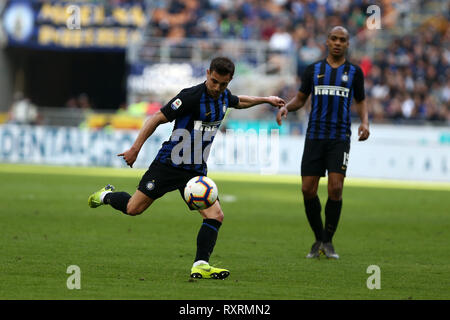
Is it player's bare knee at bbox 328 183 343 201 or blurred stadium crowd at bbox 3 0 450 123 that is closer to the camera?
player's bare knee at bbox 328 183 343 201

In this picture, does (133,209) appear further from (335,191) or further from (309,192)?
(335,191)

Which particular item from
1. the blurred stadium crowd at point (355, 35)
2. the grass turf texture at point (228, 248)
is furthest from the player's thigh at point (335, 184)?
the blurred stadium crowd at point (355, 35)

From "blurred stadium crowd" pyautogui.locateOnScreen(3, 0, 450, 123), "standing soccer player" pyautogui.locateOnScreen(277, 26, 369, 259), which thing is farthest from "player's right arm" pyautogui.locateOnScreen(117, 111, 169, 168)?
"blurred stadium crowd" pyautogui.locateOnScreen(3, 0, 450, 123)

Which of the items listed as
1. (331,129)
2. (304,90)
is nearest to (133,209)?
(331,129)

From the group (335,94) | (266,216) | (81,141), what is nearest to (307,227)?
(266,216)

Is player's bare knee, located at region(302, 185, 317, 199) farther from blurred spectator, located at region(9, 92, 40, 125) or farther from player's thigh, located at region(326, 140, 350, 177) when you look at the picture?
blurred spectator, located at region(9, 92, 40, 125)

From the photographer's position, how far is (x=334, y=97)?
Result: 9.81m

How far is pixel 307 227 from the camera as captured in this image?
43.0 feet

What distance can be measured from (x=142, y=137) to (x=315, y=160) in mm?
2549

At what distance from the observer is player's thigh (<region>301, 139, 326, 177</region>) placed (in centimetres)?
986

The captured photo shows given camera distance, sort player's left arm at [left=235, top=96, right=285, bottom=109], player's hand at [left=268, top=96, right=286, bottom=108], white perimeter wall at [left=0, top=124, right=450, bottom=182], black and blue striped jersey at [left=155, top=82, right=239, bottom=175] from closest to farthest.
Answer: black and blue striped jersey at [left=155, top=82, right=239, bottom=175], player's left arm at [left=235, top=96, right=285, bottom=109], player's hand at [left=268, top=96, right=286, bottom=108], white perimeter wall at [left=0, top=124, right=450, bottom=182]

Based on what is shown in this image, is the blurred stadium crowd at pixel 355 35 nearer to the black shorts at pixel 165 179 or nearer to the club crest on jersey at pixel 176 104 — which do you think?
the black shorts at pixel 165 179

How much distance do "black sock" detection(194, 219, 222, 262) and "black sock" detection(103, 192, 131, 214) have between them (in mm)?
912

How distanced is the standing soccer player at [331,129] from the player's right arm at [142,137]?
2.07 metres
